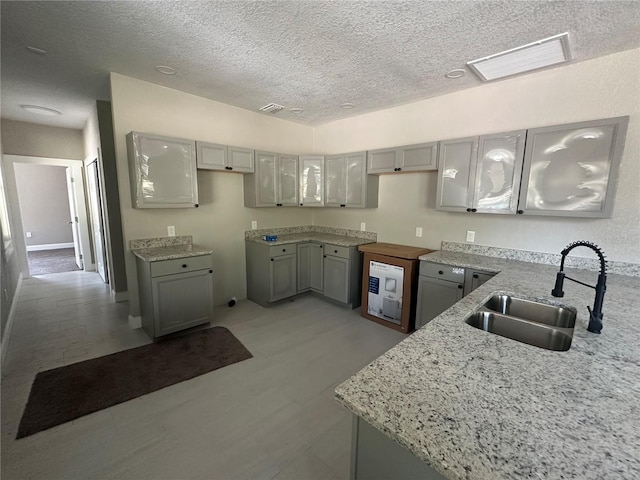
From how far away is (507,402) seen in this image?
0.87 m

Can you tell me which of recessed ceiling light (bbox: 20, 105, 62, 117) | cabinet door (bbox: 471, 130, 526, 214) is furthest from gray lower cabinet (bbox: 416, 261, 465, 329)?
recessed ceiling light (bbox: 20, 105, 62, 117)

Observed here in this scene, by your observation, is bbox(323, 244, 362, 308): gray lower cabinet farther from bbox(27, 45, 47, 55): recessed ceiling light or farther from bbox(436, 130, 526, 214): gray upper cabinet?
bbox(27, 45, 47, 55): recessed ceiling light

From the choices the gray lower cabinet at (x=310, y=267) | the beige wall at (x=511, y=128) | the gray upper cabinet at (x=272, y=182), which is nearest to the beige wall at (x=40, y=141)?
the gray upper cabinet at (x=272, y=182)

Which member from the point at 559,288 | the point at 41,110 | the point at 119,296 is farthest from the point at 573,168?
the point at 41,110

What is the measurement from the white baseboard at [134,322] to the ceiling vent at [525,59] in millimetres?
4367

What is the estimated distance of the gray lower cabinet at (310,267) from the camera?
4.14 metres

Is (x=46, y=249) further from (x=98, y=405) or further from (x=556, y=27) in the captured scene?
(x=556, y=27)

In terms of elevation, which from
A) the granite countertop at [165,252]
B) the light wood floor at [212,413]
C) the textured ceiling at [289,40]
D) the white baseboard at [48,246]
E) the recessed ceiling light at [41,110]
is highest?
the recessed ceiling light at [41,110]

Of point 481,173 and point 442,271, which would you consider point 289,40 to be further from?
point 442,271

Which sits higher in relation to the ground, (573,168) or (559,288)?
(573,168)

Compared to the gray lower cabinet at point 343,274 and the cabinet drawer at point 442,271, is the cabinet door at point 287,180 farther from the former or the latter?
the cabinet drawer at point 442,271

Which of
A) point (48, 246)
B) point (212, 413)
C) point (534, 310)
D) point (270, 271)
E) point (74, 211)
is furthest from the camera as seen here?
point (48, 246)

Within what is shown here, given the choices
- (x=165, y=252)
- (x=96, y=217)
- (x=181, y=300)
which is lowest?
(x=181, y=300)

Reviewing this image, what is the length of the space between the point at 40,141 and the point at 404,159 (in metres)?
6.23
